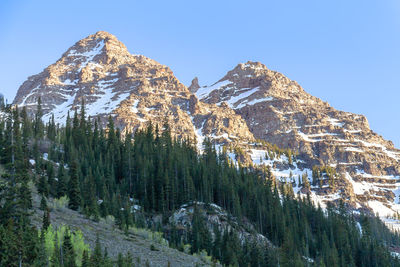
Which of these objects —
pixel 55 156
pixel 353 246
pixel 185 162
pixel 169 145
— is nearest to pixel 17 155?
pixel 55 156

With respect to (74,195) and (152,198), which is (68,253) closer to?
(74,195)

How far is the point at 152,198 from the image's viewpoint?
84.4 meters

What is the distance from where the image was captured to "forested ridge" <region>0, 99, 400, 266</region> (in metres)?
42.9

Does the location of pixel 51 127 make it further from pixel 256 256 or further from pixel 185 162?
pixel 256 256

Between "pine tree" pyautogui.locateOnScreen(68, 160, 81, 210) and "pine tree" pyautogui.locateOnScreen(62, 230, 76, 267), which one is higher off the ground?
"pine tree" pyautogui.locateOnScreen(68, 160, 81, 210)

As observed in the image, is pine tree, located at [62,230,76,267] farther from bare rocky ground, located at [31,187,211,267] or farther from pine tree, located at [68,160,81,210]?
pine tree, located at [68,160,81,210]

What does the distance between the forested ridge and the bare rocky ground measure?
2018 millimetres

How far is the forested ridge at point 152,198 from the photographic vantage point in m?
42.9

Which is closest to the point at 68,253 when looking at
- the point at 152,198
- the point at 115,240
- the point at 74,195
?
the point at 115,240

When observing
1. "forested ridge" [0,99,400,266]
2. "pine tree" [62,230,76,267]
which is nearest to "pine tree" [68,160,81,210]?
"forested ridge" [0,99,400,266]

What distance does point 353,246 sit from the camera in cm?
10875

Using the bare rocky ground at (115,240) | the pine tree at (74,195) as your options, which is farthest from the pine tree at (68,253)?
the pine tree at (74,195)

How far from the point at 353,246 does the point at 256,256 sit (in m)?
46.8

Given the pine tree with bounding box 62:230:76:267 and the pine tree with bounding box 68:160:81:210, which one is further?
the pine tree with bounding box 68:160:81:210
